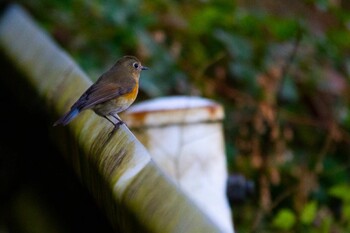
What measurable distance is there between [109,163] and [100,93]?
1221 millimetres

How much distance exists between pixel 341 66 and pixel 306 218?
3530 mm

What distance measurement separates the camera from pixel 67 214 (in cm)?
275

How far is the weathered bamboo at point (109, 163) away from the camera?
65.0 inches

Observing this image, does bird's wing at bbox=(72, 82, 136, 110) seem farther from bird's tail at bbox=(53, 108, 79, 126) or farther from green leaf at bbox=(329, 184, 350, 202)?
green leaf at bbox=(329, 184, 350, 202)

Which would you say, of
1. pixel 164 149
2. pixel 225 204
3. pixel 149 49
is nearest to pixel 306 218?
pixel 225 204

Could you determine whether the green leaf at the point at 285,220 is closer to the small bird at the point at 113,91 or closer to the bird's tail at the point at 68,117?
the small bird at the point at 113,91

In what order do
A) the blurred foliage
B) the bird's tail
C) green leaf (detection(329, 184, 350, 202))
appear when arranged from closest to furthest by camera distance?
the bird's tail
green leaf (detection(329, 184, 350, 202))
the blurred foliage

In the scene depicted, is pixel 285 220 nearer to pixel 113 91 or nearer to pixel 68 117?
pixel 113 91

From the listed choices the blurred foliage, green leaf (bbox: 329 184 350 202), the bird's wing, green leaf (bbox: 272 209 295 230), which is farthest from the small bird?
the blurred foliage

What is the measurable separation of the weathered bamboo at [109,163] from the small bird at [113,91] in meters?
0.05

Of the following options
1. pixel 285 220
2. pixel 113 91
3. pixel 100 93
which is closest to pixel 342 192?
pixel 285 220

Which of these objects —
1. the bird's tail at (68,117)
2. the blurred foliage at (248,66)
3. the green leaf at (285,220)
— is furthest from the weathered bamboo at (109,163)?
the blurred foliage at (248,66)

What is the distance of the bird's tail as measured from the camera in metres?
2.75

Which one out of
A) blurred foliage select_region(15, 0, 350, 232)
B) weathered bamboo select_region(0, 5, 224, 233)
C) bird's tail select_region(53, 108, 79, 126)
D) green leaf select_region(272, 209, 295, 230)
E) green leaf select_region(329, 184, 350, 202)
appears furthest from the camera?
blurred foliage select_region(15, 0, 350, 232)
